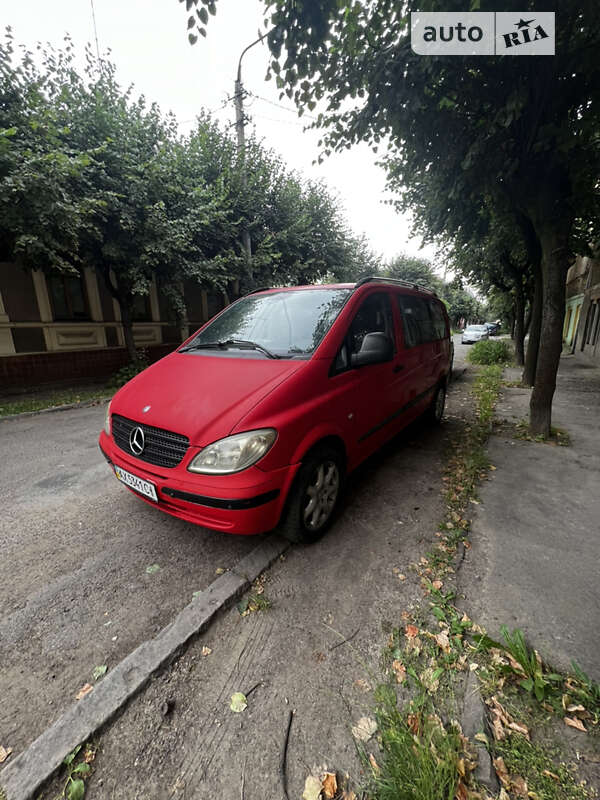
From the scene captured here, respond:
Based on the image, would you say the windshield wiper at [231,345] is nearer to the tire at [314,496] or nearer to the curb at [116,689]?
the tire at [314,496]

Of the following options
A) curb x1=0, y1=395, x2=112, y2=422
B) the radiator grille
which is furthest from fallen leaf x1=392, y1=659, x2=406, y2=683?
curb x1=0, y1=395, x2=112, y2=422

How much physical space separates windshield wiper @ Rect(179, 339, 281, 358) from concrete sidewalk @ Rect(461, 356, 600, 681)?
2.20m

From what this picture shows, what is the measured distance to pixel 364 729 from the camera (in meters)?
1.47

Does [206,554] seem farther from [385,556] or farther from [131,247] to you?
[131,247]

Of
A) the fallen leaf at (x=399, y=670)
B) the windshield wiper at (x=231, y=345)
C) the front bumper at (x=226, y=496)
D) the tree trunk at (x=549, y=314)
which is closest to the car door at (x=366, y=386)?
the windshield wiper at (x=231, y=345)

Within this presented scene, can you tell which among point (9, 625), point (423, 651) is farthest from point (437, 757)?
point (9, 625)

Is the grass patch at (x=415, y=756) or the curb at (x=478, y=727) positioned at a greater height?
the grass patch at (x=415, y=756)

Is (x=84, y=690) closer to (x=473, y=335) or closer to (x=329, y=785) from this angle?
(x=329, y=785)

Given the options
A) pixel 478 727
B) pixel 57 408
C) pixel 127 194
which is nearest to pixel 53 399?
pixel 57 408

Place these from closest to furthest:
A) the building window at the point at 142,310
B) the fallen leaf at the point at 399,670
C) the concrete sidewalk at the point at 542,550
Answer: the fallen leaf at the point at 399,670 < the concrete sidewalk at the point at 542,550 < the building window at the point at 142,310

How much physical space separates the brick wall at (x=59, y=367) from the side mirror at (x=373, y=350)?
9.83 meters

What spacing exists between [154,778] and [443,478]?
10.9 feet

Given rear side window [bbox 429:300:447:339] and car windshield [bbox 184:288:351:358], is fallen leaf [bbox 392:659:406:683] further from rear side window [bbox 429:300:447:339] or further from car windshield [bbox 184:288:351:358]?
rear side window [bbox 429:300:447:339]
